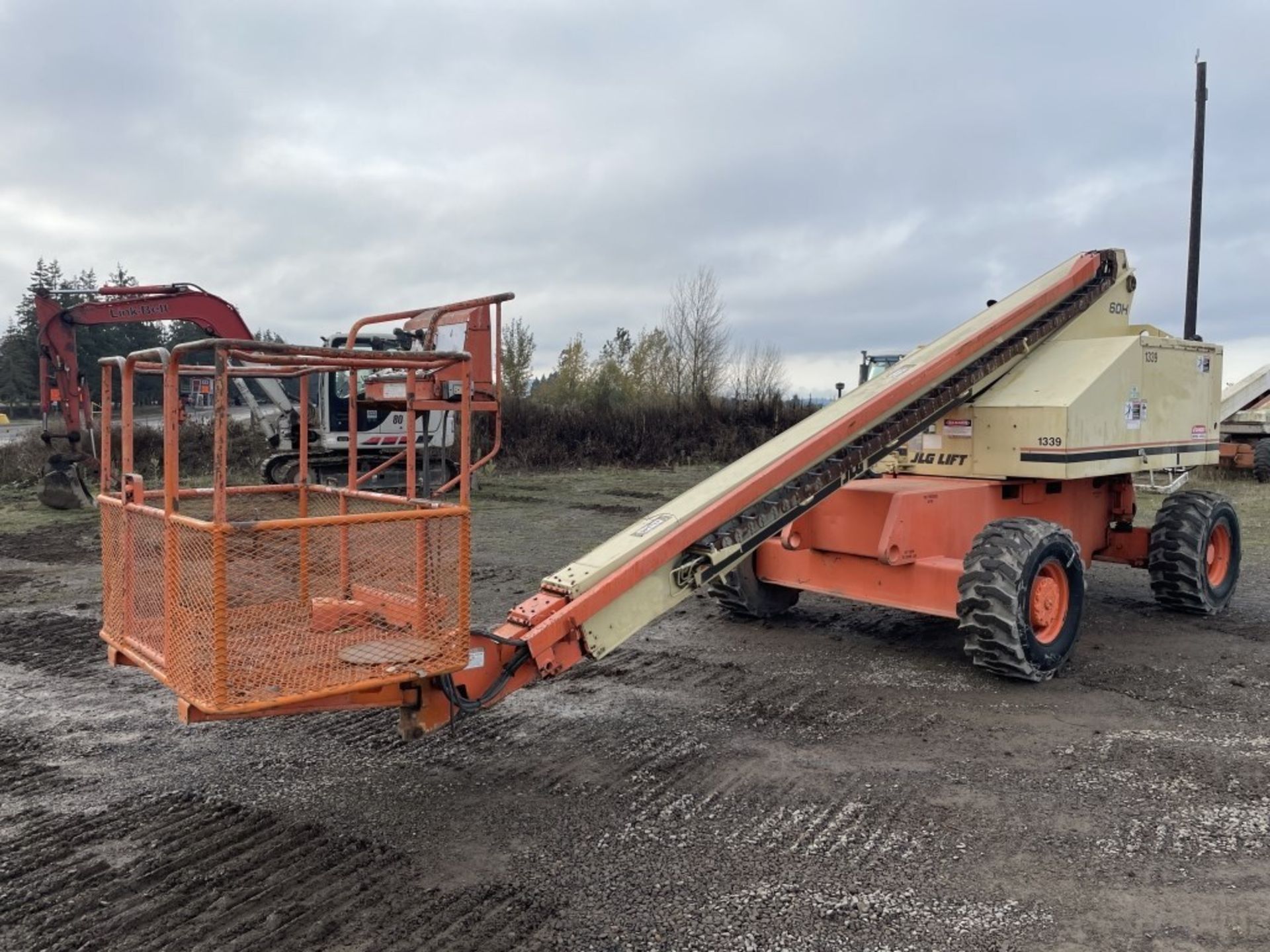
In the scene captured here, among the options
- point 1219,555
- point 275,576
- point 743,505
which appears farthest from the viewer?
point 1219,555

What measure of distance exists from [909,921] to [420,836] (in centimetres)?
187

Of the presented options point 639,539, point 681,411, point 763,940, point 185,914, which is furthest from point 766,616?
point 681,411

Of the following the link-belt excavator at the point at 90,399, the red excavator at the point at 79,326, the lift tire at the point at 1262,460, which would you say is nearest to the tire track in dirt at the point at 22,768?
the link-belt excavator at the point at 90,399

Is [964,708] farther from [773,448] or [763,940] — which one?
[763,940]

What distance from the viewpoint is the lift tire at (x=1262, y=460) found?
1744 cm

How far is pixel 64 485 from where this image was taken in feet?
46.4

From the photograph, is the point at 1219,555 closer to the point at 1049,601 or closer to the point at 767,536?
the point at 1049,601

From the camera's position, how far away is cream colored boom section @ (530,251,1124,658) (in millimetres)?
4320

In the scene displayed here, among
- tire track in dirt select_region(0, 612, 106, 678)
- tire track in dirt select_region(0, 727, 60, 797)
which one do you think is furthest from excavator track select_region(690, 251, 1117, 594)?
tire track in dirt select_region(0, 612, 106, 678)

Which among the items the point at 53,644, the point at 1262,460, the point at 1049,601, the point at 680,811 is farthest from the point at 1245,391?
the point at 53,644

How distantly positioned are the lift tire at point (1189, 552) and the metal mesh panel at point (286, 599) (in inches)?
231

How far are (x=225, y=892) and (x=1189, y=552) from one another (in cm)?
679

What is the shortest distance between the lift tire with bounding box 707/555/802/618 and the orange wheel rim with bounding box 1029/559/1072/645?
1.82 m

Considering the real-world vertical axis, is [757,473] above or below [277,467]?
above
